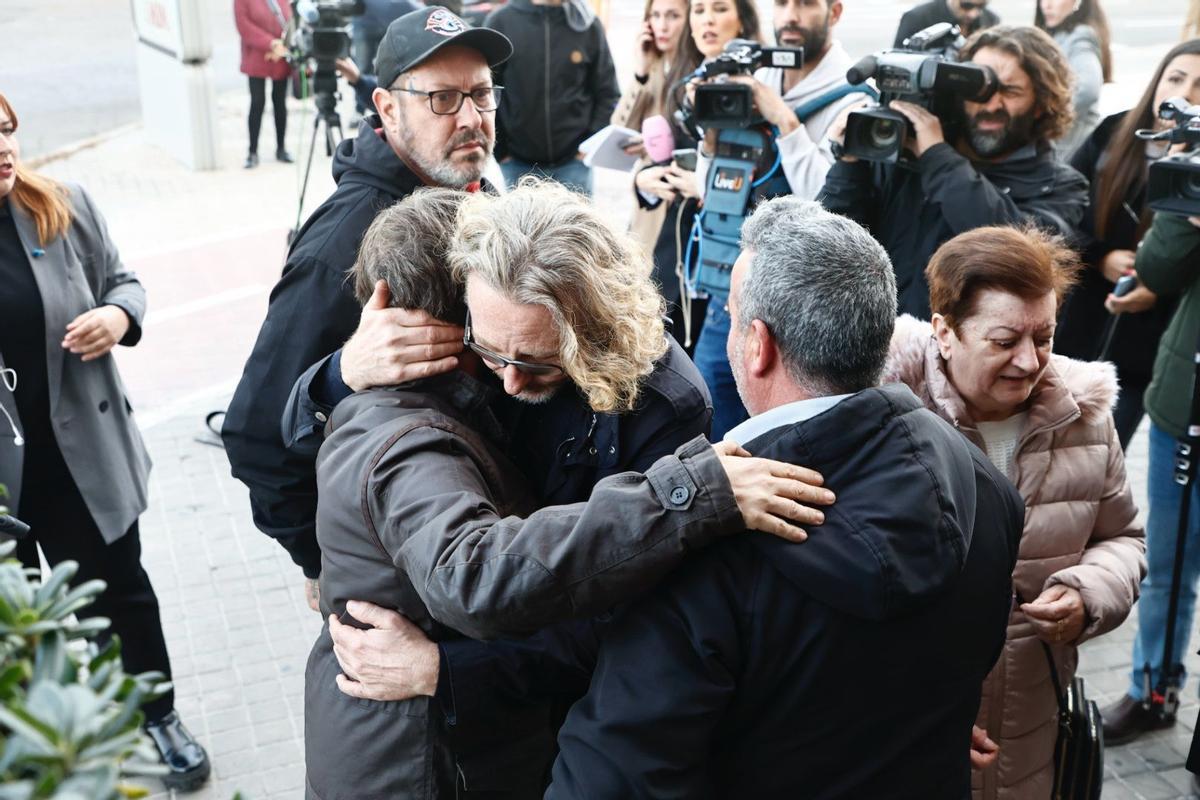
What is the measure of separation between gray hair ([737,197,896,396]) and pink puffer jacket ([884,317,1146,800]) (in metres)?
0.87

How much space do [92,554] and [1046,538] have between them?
2706 mm

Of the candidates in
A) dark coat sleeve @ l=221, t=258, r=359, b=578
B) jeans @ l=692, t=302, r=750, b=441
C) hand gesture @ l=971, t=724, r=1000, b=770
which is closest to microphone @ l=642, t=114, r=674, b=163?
jeans @ l=692, t=302, r=750, b=441

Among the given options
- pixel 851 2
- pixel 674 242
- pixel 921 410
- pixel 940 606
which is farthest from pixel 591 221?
pixel 851 2

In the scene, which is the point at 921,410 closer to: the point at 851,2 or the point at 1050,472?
the point at 1050,472

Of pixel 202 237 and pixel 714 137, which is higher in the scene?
pixel 714 137

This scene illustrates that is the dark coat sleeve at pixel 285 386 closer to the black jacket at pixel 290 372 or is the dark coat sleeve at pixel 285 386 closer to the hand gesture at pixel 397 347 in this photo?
the black jacket at pixel 290 372

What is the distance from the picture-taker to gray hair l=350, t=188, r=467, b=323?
223 centimetres

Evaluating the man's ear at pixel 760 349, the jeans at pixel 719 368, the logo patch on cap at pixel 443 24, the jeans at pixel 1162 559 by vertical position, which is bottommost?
the jeans at pixel 1162 559

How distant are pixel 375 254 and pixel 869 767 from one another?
1294 mm

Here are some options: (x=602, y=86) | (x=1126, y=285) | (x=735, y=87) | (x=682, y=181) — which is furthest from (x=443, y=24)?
(x=602, y=86)

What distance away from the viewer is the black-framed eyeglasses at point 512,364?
83.2 inches

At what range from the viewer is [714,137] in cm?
452

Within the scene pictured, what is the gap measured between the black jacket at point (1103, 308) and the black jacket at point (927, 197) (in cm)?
40

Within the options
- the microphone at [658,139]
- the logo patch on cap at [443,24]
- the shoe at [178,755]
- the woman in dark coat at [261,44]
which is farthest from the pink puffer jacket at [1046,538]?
the woman in dark coat at [261,44]
